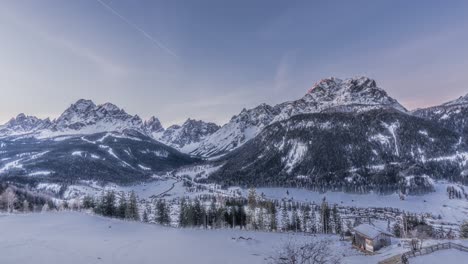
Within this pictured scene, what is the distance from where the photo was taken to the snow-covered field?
51156mm

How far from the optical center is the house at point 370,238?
2842 inches

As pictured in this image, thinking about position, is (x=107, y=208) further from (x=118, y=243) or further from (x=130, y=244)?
(x=130, y=244)

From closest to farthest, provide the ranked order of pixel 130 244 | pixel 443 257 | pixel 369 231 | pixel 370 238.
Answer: pixel 443 257
pixel 130 244
pixel 370 238
pixel 369 231

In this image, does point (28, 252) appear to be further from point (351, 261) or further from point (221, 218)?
point (221, 218)

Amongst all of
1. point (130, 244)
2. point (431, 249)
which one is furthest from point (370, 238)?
point (130, 244)

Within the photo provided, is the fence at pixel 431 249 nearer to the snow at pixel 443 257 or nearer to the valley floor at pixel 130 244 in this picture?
the snow at pixel 443 257

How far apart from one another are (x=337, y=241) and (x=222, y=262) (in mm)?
39674

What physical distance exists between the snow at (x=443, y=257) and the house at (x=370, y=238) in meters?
19.6

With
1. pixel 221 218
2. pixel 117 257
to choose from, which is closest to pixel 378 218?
pixel 221 218

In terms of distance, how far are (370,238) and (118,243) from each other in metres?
48.8

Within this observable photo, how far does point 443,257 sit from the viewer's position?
50.3 m

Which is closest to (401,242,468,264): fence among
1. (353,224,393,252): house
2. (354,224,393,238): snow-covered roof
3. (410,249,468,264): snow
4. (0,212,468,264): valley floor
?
(410,249,468,264): snow

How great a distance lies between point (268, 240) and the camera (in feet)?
253

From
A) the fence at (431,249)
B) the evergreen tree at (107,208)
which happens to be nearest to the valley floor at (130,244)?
the fence at (431,249)
